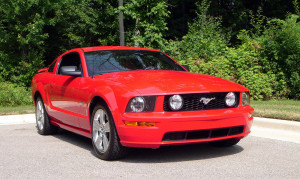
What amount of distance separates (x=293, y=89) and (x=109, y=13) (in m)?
20.8

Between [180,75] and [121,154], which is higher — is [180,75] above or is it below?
above

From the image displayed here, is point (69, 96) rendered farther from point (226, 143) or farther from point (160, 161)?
point (226, 143)

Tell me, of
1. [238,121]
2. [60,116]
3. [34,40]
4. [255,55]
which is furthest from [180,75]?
[34,40]

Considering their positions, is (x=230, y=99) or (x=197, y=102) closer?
(x=197, y=102)

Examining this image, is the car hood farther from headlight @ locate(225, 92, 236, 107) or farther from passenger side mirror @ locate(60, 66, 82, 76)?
passenger side mirror @ locate(60, 66, 82, 76)

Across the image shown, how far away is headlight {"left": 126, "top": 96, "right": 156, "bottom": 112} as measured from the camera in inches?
205

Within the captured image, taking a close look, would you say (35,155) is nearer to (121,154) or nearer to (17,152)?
(17,152)

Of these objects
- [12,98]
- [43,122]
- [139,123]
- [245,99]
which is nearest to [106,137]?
[139,123]

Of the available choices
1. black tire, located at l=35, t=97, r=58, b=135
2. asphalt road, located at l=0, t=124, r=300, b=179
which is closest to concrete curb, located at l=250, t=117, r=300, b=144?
asphalt road, located at l=0, t=124, r=300, b=179

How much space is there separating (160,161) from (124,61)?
1.91 metres

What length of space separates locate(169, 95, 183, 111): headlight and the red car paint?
7cm

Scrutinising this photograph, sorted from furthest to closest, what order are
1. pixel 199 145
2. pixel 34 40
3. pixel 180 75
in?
pixel 34 40 → pixel 199 145 → pixel 180 75

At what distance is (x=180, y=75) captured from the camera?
247 inches

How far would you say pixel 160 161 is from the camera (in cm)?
561
